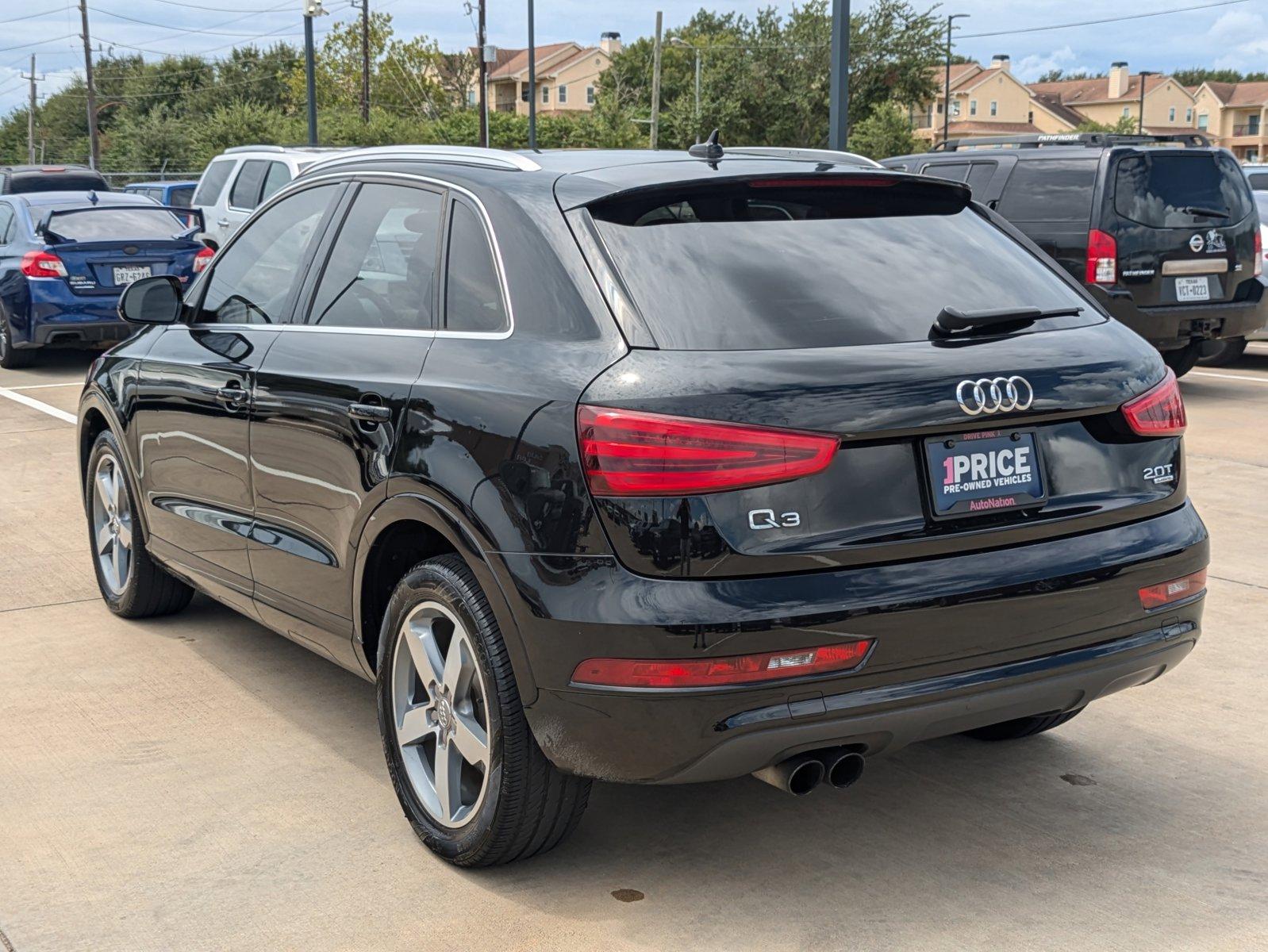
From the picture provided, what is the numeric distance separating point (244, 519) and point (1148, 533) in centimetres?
264

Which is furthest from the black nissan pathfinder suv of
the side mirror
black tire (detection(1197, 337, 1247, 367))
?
the side mirror

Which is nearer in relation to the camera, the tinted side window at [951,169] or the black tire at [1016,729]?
the black tire at [1016,729]

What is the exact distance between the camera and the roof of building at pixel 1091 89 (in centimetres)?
13950

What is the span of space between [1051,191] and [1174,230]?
3.21 ft

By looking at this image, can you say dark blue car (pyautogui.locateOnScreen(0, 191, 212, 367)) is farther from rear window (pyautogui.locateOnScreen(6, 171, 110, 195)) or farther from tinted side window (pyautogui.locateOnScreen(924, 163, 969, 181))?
rear window (pyautogui.locateOnScreen(6, 171, 110, 195))

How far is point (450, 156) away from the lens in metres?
4.19

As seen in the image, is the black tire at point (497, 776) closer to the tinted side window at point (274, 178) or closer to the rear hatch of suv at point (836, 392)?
the rear hatch of suv at point (836, 392)

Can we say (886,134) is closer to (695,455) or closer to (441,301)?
(441,301)

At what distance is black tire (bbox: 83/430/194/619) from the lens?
5.73 metres

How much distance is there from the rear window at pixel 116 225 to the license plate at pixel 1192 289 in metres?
9.16

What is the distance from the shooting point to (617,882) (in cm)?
364

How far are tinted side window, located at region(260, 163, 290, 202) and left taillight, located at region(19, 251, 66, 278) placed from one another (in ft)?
8.83

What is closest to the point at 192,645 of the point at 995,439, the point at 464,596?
the point at 464,596

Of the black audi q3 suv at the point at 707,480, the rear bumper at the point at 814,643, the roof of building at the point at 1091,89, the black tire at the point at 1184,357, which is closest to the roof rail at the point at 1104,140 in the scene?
the black tire at the point at 1184,357
